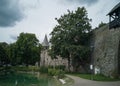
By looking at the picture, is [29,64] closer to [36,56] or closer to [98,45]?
[36,56]

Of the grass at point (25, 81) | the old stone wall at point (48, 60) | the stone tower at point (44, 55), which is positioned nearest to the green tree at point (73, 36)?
the grass at point (25, 81)

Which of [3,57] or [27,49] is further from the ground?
[27,49]

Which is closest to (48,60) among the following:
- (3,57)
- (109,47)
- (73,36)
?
(3,57)

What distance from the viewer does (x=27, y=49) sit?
76.6m

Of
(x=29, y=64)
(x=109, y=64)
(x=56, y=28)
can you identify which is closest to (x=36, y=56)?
(x=29, y=64)

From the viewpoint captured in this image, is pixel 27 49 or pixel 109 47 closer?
pixel 109 47

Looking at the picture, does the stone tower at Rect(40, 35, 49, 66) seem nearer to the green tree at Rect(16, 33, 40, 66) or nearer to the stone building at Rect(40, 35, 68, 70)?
the stone building at Rect(40, 35, 68, 70)

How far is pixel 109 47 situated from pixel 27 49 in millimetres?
45938

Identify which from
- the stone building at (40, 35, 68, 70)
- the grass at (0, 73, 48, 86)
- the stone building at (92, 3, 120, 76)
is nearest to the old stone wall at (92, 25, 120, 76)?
the stone building at (92, 3, 120, 76)

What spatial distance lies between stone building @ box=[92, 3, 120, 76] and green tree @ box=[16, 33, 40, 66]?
37793 mm

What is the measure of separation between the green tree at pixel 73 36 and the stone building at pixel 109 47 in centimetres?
361

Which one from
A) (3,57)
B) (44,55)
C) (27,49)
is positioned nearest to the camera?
(3,57)

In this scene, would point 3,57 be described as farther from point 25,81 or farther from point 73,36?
point 25,81

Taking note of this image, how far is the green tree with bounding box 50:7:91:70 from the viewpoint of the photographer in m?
44.2
